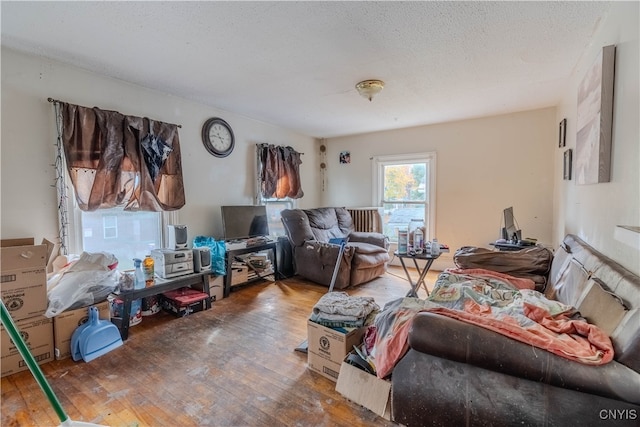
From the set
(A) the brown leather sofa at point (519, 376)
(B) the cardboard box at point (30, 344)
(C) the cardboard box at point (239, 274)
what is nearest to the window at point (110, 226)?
(B) the cardboard box at point (30, 344)

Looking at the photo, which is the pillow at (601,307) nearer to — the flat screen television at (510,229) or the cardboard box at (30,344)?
the flat screen television at (510,229)

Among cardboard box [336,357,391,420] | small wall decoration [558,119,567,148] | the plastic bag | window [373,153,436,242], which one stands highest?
small wall decoration [558,119,567,148]

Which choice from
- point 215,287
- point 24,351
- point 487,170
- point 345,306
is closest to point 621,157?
point 345,306

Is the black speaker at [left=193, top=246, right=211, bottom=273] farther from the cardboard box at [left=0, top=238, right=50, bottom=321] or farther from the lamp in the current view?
the lamp

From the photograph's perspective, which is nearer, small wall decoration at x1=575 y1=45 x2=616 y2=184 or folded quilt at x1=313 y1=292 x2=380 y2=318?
small wall decoration at x1=575 y1=45 x2=616 y2=184

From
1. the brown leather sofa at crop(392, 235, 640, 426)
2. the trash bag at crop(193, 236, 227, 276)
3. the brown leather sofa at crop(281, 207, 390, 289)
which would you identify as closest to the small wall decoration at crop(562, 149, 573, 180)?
the brown leather sofa at crop(392, 235, 640, 426)

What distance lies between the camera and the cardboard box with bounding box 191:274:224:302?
3.20 meters

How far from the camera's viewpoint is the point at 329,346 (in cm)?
188

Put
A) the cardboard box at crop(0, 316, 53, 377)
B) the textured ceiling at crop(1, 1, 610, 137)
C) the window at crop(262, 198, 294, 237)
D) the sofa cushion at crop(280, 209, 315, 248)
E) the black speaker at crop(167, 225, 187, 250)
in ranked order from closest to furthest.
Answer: the textured ceiling at crop(1, 1, 610, 137), the cardboard box at crop(0, 316, 53, 377), the black speaker at crop(167, 225, 187, 250), the sofa cushion at crop(280, 209, 315, 248), the window at crop(262, 198, 294, 237)

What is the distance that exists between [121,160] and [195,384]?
211cm

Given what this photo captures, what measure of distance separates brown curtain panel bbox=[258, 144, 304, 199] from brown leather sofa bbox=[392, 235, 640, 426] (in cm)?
337

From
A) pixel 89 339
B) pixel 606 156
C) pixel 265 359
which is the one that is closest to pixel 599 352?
pixel 606 156

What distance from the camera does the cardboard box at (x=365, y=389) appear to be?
1539 mm

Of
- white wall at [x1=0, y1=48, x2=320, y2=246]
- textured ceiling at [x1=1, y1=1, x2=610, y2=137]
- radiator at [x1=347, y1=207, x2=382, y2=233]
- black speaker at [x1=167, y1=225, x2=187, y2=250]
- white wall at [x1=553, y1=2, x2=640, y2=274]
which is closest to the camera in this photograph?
white wall at [x1=553, y1=2, x2=640, y2=274]
